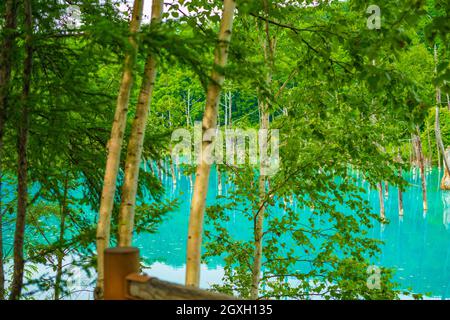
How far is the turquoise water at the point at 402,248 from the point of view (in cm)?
1511

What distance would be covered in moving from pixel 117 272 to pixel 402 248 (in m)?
18.6

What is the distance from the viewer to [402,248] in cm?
1916

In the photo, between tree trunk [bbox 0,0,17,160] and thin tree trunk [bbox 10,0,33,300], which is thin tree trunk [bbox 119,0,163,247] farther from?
tree trunk [bbox 0,0,17,160]

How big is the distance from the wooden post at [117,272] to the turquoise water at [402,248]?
9.00 meters

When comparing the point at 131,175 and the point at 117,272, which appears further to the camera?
the point at 131,175

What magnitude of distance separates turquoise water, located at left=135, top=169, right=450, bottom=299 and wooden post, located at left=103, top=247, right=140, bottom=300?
9003 mm

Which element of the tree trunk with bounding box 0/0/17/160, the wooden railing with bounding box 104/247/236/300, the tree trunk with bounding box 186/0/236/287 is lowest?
the wooden railing with bounding box 104/247/236/300

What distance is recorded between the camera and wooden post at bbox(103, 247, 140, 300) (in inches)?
107

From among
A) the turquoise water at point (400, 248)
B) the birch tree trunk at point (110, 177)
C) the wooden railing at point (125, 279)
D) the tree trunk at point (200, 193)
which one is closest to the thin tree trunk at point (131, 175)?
the birch tree trunk at point (110, 177)

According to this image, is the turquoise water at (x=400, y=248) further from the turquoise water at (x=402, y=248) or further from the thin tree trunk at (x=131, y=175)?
the thin tree trunk at (x=131, y=175)

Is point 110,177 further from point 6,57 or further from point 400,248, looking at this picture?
point 400,248

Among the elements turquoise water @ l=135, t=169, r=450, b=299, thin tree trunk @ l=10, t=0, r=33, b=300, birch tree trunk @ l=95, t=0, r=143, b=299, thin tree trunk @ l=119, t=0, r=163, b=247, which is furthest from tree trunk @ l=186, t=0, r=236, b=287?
turquoise water @ l=135, t=169, r=450, b=299

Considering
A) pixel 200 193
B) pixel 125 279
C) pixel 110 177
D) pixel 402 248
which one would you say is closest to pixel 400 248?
pixel 402 248
